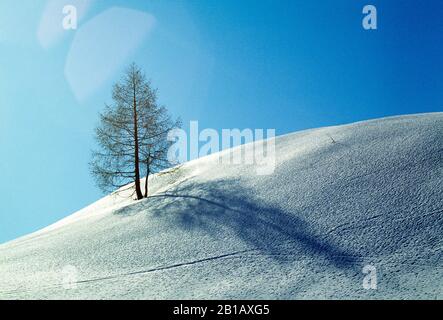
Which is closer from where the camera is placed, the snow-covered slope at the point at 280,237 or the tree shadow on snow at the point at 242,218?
the snow-covered slope at the point at 280,237

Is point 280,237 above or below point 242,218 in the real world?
below

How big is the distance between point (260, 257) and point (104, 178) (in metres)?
9.79

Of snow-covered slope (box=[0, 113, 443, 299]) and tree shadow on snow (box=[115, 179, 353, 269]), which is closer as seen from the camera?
snow-covered slope (box=[0, 113, 443, 299])

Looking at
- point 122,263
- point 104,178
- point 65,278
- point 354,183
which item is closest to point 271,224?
point 354,183

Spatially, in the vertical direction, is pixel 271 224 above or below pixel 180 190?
below

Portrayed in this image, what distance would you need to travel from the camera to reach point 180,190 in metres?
12.3

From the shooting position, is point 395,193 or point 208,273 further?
point 395,193

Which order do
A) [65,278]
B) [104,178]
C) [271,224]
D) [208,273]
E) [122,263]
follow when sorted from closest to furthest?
1. [208,273]
2. [65,278]
3. [122,263]
4. [271,224]
5. [104,178]

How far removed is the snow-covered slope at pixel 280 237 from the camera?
218 inches

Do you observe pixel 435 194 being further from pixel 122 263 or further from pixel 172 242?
pixel 122 263

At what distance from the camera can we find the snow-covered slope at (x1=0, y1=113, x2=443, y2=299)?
553cm

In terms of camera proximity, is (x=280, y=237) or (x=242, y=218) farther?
(x=242, y=218)

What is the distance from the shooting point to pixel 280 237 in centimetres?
713
